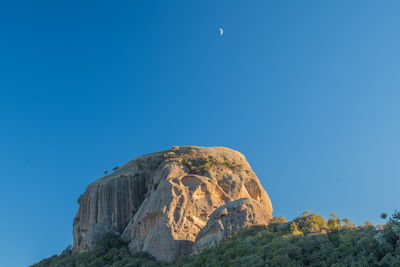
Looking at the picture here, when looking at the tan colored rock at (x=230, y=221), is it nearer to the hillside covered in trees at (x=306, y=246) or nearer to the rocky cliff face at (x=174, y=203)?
the rocky cliff face at (x=174, y=203)

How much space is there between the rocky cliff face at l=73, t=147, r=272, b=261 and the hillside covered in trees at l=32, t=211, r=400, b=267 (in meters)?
1.62

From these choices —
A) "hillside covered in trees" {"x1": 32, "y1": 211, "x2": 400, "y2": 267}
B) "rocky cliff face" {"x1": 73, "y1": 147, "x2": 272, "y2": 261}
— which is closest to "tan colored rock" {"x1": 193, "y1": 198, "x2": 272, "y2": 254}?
"rocky cliff face" {"x1": 73, "y1": 147, "x2": 272, "y2": 261}

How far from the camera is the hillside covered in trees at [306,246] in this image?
17297mm

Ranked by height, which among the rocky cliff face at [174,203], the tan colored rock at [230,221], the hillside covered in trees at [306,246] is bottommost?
the hillside covered in trees at [306,246]

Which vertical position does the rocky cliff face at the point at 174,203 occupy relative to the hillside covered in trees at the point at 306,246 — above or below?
above

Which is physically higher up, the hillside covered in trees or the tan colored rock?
the tan colored rock

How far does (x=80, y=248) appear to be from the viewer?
39.5 m

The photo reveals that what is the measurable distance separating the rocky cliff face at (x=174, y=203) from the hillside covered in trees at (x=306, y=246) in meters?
1.62

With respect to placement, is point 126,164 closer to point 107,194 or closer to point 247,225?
point 107,194

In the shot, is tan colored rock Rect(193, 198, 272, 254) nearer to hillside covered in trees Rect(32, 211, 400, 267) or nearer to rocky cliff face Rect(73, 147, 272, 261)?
rocky cliff face Rect(73, 147, 272, 261)


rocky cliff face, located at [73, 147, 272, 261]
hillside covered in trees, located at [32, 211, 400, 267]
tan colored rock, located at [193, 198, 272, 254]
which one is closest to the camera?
hillside covered in trees, located at [32, 211, 400, 267]

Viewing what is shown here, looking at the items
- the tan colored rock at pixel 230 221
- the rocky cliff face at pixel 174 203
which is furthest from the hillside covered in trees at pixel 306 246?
the rocky cliff face at pixel 174 203

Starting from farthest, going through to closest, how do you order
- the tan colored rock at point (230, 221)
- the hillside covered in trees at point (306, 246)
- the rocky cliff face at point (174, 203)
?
the rocky cliff face at point (174, 203), the tan colored rock at point (230, 221), the hillside covered in trees at point (306, 246)

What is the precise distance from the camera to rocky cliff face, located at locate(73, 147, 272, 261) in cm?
2848
